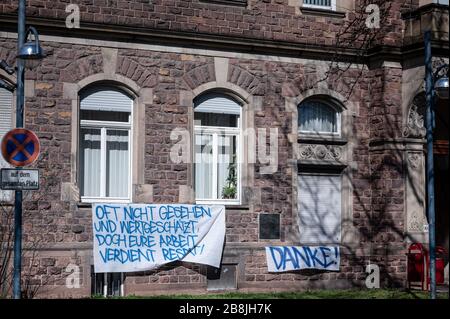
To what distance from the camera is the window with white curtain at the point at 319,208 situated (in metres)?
23.3

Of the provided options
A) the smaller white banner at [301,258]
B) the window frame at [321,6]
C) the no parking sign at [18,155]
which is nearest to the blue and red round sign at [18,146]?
the no parking sign at [18,155]

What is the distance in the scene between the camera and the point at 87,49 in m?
21.1

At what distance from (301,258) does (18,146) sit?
7.90 metres

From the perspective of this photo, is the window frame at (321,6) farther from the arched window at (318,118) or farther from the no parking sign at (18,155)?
the no parking sign at (18,155)

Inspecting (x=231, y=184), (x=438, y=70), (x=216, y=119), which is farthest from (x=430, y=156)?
(x=216, y=119)

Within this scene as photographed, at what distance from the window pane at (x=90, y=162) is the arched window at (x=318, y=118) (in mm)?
4800

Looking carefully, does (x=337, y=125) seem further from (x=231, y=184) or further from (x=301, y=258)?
(x=301, y=258)

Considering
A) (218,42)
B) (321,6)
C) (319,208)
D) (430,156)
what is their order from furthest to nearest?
(321,6) → (319,208) → (218,42) → (430,156)

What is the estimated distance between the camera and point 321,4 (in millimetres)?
23828

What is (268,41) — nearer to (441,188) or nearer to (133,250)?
(133,250)

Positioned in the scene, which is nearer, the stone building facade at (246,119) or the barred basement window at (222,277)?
the stone building facade at (246,119)
